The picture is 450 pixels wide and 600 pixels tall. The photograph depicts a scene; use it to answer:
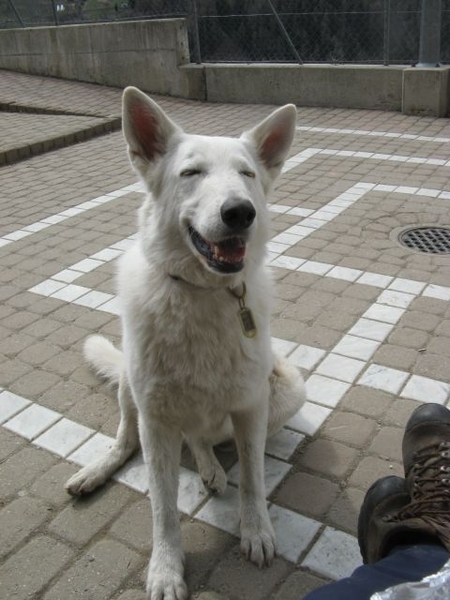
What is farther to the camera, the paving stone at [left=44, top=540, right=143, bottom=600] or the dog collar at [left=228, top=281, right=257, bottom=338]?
the dog collar at [left=228, top=281, right=257, bottom=338]

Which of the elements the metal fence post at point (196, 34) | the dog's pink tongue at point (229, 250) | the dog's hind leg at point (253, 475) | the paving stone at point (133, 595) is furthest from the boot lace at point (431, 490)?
the metal fence post at point (196, 34)

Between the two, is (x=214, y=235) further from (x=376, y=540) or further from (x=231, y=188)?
(x=376, y=540)

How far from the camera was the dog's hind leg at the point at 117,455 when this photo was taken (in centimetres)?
285

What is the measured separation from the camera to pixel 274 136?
9.28 ft

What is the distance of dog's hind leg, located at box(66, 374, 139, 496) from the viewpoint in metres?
2.85

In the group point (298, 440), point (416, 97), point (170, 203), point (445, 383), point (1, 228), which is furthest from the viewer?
point (416, 97)

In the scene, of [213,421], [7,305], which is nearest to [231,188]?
[213,421]

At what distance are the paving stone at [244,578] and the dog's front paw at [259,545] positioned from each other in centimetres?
3

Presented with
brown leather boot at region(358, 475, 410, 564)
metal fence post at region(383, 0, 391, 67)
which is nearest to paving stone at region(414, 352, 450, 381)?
brown leather boot at region(358, 475, 410, 564)

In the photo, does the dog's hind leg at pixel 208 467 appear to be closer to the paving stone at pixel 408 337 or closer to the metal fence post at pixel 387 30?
the paving stone at pixel 408 337

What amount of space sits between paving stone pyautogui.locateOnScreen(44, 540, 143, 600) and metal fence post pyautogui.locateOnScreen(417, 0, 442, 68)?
9819 mm

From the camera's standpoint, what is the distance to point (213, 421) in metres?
2.59

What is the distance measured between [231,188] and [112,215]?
14.6 ft

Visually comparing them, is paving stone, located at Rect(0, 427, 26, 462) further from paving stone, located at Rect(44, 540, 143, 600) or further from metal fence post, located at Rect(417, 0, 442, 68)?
metal fence post, located at Rect(417, 0, 442, 68)
